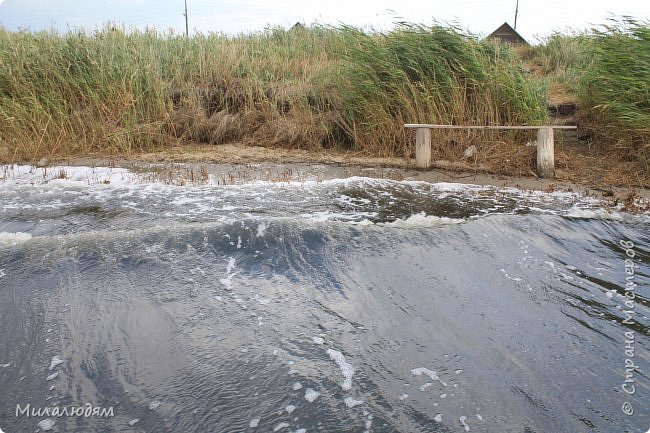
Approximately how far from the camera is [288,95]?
406 inches

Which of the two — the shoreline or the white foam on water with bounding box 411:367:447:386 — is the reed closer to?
the shoreline

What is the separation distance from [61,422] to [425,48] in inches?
319

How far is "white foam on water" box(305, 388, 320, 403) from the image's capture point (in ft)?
9.42

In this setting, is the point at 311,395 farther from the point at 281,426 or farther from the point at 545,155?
the point at 545,155

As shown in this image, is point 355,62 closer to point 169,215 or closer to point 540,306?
point 169,215

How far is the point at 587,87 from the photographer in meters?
9.27

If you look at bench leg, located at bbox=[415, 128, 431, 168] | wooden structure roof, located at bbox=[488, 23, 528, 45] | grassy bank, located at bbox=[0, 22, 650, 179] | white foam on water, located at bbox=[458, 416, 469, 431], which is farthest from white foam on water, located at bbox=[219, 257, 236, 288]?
wooden structure roof, located at bbox=[488, 23, 528, 45]

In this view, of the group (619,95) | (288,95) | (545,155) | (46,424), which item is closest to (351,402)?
(46,424)

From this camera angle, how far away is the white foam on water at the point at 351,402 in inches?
111

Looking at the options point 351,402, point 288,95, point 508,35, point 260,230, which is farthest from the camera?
point 508,35

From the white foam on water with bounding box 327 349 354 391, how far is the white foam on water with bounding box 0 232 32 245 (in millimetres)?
3565

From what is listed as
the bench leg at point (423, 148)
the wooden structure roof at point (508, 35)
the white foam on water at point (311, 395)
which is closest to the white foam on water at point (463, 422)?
the white foam on water at point (311, 395)

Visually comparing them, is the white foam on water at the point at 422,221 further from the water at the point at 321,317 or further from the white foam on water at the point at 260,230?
the white foam on water at the point at 260,230

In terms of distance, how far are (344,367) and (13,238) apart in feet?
12.8
